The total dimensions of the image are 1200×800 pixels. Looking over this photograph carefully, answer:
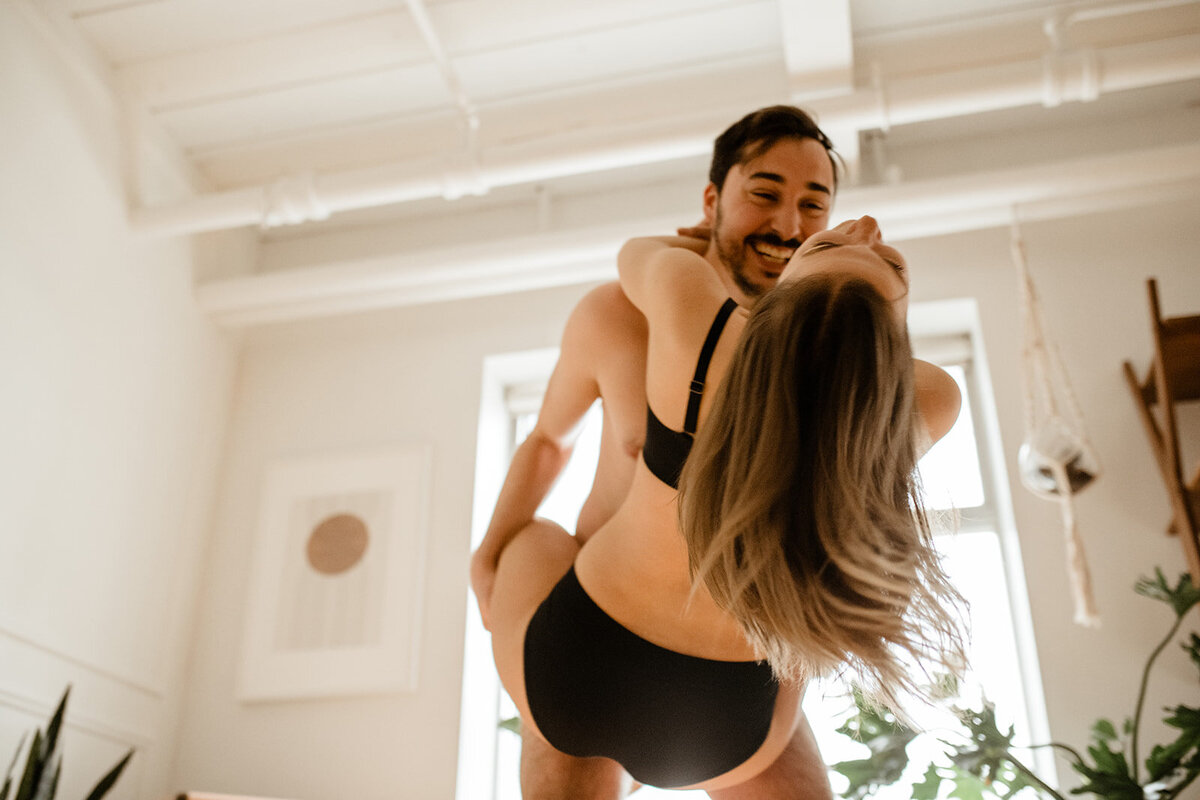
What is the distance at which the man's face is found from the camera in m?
1.37

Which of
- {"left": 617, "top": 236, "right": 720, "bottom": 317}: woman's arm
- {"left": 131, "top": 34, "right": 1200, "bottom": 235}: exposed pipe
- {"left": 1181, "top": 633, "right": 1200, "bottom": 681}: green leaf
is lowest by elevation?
{"left": 1181, "top": 633, "right": 1200, "bottom": 681}: green leaf

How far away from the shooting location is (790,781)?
1229 mm

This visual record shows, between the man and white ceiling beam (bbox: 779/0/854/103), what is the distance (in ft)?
4.72

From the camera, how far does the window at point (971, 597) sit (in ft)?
9.40

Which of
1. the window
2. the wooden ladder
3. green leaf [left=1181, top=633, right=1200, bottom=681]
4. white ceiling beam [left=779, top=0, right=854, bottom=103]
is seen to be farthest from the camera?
the window

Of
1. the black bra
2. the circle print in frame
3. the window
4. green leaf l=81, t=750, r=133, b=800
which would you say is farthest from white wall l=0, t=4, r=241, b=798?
the black bra

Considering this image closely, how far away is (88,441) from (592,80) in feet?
6.10

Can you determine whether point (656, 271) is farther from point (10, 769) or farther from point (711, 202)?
point (10, 769)

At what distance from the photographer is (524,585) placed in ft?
4.16

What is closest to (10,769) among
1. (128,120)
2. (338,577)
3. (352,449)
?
(338,577)

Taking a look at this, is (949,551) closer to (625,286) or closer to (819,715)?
(625,286)

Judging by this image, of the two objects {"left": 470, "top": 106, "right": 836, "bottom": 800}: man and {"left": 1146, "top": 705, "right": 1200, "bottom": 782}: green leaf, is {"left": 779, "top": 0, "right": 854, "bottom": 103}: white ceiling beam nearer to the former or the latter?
{"left": 470, "top": 106, "right": 836, "bottom": 800}: man

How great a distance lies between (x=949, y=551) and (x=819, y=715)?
224cm

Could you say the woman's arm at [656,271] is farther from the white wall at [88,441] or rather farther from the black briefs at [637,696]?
the white wall at [88,441]
